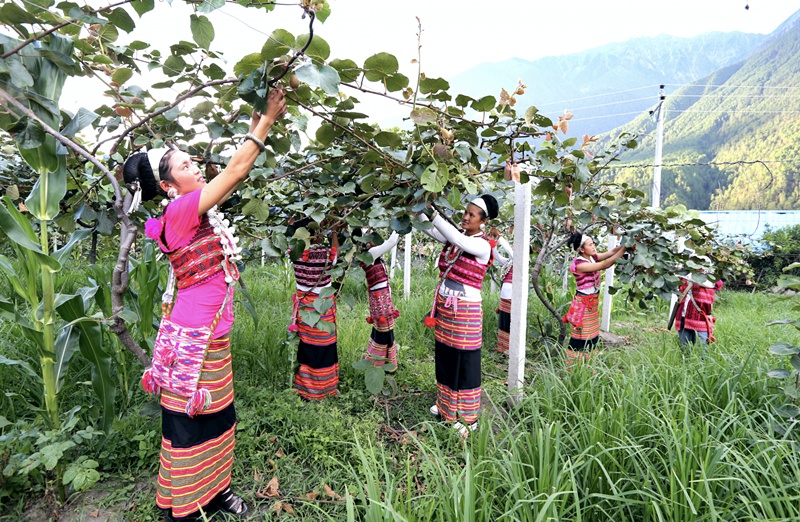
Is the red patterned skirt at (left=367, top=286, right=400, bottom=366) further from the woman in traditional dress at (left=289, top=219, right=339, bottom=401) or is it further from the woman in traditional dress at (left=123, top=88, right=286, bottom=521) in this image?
the woman in traditional dress at (left=123, top=88, right=286, bottom=521)

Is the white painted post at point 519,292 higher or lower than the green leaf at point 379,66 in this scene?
lower

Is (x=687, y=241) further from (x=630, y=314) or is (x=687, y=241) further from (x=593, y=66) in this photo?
(x=593, y=66)

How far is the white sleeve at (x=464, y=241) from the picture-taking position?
84.6 inches

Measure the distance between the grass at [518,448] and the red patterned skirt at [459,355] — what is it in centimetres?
14

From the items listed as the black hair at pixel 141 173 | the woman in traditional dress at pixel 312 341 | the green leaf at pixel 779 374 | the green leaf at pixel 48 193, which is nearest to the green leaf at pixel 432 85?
the black hair at pixel 141 173

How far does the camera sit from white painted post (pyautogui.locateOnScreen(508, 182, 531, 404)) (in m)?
2.43

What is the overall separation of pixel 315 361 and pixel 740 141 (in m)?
40.1

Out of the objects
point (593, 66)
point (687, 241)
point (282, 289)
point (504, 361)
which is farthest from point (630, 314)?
point (593, 66)

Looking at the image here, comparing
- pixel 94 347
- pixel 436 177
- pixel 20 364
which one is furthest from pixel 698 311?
pixel 20 364

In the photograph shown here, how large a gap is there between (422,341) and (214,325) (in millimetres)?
2688

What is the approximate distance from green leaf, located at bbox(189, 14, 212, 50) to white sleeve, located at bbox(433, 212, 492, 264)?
1.21m

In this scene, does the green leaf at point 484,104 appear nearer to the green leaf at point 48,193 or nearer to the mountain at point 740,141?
the green leaf at point 48,193

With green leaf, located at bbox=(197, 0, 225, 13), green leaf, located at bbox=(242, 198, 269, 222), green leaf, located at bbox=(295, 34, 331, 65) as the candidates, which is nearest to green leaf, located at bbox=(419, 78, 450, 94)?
green leaf, located at bbox=(295, 34, 331, 65)

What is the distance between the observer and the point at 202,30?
1.34m
